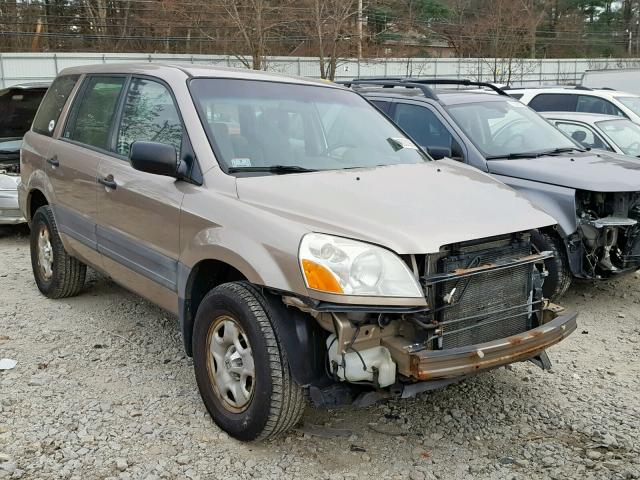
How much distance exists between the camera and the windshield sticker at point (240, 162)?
11.7ft

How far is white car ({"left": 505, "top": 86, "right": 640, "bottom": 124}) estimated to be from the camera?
10219 millimetres

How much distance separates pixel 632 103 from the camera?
10.5 m

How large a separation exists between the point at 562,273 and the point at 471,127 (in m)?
1.83

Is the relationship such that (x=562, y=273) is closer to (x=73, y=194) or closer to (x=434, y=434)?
(x=434, y=434)

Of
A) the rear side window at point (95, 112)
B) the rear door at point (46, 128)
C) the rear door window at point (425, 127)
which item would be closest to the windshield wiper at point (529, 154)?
the rear door window at point (425, 127)

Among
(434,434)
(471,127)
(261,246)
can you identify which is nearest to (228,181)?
(261,246)

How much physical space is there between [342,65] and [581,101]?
18446mm

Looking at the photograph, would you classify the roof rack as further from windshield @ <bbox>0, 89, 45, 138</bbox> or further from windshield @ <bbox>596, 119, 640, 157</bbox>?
windshield @ <bbox>0, 89, 45, 138</bbox>

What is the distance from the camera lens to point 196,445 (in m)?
3.38

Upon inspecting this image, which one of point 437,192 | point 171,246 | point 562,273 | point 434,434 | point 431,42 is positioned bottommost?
point 434,434

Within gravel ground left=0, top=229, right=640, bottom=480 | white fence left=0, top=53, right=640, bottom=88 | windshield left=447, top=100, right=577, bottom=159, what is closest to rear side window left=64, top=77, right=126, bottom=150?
gravel ground left=0, top=229, right=640, bottom=480

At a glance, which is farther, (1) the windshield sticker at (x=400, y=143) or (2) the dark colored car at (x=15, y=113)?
(2) the dark colored car at (x=15, y=113)

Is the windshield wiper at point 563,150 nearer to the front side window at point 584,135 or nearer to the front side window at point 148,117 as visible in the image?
the front side window at point 584,135

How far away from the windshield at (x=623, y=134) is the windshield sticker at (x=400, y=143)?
472 centimetres
